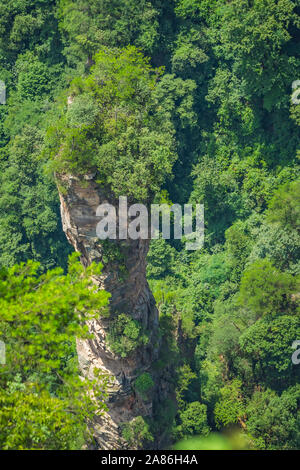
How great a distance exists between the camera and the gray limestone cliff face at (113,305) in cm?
3103

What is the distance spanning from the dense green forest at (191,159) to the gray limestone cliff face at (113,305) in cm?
84

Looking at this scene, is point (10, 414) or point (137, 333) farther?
point (137, 333)

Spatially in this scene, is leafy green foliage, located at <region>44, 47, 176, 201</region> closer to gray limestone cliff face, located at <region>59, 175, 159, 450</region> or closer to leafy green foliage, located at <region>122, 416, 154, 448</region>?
gray limestone cliff face, located at <region>59, 175, 159, 450</region>

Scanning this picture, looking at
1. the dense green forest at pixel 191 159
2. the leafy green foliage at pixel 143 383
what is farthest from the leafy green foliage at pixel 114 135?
the leafy green foliage at pixel 143 383

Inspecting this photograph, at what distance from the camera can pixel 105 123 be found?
30.6 m

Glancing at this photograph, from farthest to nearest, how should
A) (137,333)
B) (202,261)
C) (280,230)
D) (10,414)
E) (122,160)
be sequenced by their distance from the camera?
(202,261) → (280,230) → (137,333) → (122,160) → (10,414)

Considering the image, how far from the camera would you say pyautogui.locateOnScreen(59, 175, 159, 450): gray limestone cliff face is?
3103 centimetres

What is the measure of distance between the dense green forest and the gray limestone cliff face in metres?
0.84

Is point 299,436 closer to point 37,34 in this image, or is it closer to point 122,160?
point 122,160

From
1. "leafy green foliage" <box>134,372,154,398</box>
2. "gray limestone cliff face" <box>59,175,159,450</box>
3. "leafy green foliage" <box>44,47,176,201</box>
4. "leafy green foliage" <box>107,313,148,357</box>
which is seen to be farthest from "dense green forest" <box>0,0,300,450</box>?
"leafy green foliage" <box>107,313,148,357</box>

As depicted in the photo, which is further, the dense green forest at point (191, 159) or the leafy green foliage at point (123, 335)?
the leafy green foliage at point (123, 335)

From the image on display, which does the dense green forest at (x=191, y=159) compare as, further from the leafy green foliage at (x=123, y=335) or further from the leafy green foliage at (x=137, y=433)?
the leafy green foliage at (x=123, y=335)

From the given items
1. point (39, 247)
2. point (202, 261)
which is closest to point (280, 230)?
point (202, 261)

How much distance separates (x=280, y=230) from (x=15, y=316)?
19564mm
